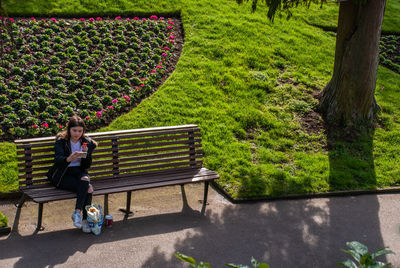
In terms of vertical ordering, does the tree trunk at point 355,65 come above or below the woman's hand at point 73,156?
above

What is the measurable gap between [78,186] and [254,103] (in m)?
4.48

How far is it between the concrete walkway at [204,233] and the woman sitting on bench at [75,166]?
0.36m

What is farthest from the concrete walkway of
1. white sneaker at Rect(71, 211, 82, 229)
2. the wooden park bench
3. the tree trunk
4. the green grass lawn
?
the tree trunk

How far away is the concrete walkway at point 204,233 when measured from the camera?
500cm

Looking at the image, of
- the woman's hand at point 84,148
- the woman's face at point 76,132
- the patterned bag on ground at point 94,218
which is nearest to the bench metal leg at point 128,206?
the patterned bag on ground at point 94,218

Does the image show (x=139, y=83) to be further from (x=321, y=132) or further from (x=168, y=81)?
(x=321, y=132)

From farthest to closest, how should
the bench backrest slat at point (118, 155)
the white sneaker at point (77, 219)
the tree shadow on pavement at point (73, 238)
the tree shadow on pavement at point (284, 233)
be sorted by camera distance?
the bench backrest slat at point (118, 155) → the white sneaker at point (77, 219) → the tree shadow on pavement at point (284, 233) → the tree shadow on pavement at point (73, 238)

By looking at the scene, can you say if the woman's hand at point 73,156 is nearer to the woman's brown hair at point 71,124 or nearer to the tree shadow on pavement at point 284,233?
the woman's brown hair at point 71,124

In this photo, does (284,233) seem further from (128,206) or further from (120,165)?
(120,165)

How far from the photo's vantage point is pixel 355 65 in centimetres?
828

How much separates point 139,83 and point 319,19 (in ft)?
22.4

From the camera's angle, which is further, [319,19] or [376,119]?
[319,19]

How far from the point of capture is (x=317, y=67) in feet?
34.6

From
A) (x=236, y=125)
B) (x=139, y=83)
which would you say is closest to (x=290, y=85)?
(x=236, y=125)
